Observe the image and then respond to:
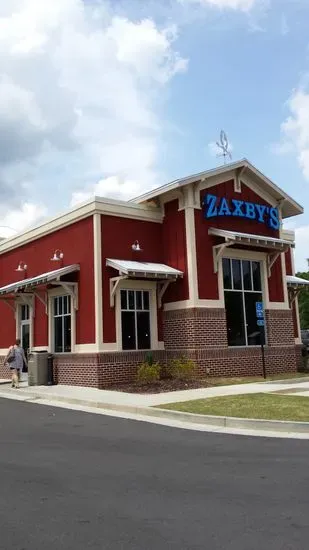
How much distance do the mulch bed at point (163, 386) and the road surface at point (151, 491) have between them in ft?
19.9

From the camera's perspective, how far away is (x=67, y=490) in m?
6.45

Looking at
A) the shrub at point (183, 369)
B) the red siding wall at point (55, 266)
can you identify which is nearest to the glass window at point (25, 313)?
the red siding wall at point (55, 266)

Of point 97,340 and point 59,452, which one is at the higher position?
point 97,340

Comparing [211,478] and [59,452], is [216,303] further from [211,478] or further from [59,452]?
[211,478]

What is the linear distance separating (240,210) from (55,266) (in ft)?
23.3

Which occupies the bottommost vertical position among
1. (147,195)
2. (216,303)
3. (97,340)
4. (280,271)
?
(97,340)

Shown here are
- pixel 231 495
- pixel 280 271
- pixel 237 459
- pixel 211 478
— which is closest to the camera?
pixel 231 495

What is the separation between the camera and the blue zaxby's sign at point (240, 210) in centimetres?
2016

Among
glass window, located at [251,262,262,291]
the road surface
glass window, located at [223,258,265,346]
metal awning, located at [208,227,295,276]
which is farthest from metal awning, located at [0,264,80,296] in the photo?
the road surface

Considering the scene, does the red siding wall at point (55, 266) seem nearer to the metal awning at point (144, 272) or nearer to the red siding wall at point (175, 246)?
the metal awning at point (144, 272)

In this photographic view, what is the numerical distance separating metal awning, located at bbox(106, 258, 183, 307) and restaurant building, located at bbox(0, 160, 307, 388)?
5cm

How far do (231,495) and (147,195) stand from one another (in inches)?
598

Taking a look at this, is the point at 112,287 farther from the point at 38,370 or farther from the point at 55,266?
the point at 38,370

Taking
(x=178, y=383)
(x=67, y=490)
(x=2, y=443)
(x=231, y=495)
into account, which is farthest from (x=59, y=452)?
(x=178, y=383)
